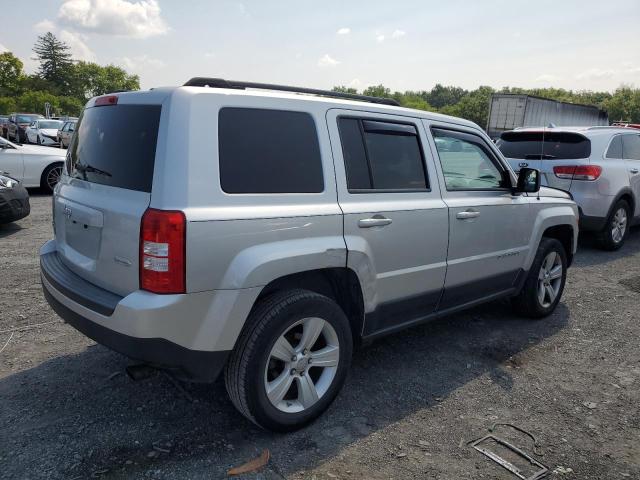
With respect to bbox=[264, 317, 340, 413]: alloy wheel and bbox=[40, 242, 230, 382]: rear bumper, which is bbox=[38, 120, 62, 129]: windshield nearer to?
bbox=[40, 242, 230, 382]: rear bumper

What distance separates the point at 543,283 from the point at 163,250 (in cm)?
378

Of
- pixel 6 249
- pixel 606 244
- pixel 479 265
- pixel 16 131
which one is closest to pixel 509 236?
pixel 479 265

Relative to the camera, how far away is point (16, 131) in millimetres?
27359

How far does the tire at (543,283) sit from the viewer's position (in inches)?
181

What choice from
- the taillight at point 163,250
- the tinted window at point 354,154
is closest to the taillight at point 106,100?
the taillight at point 163,250

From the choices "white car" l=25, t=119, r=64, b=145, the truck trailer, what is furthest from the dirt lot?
"white car" l=25, t=119, r=64, b=145

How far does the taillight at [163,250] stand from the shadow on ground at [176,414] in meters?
0.96

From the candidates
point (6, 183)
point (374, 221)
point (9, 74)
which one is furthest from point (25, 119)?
point (9, 74)

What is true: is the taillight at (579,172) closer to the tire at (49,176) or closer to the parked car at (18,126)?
the tire at (49,176)

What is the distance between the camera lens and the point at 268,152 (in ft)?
8.79

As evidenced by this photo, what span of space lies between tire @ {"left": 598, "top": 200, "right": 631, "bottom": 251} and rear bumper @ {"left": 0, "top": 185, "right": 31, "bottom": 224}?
8663 millimetres

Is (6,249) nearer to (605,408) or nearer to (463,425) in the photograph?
(463,425)

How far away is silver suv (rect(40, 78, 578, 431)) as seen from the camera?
7.78 feet

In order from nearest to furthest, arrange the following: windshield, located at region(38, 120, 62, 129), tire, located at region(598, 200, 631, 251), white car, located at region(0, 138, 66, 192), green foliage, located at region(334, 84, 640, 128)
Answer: tire, located at region(598, 200, 631, 251) → white car, located at region(0, 138, 66, 192) → windshield, located at region(38, 120, 62, 129) → green foliage, located at region(334, 84, 640, 128)
